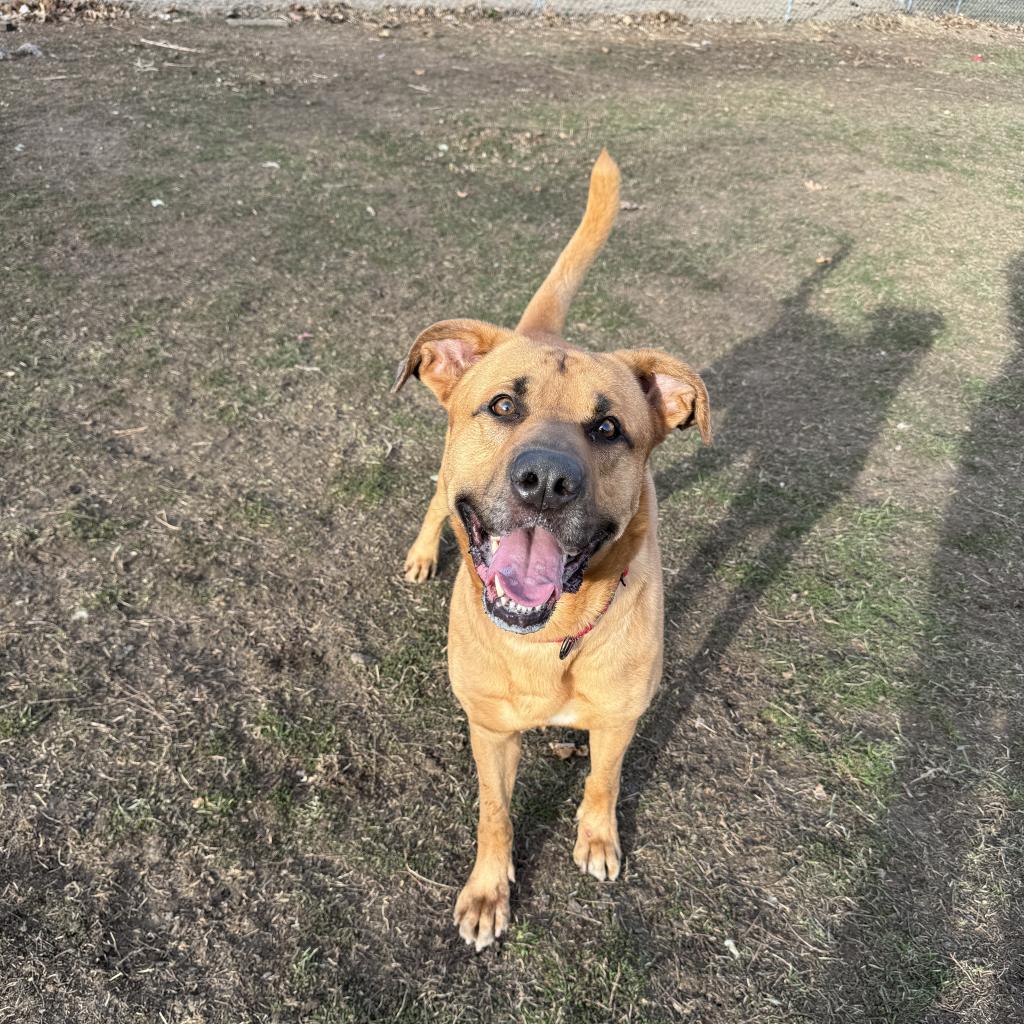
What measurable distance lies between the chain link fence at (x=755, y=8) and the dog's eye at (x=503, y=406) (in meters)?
13.3

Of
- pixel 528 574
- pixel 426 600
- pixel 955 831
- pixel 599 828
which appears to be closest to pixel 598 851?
pixel 599 828

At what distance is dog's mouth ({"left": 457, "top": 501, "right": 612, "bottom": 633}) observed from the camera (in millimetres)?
2314

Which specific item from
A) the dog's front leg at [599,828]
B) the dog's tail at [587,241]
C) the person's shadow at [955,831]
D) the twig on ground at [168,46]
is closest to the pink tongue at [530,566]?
the dog's front leg at [599,828]

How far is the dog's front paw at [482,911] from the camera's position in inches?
108

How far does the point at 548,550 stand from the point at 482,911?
1.33m

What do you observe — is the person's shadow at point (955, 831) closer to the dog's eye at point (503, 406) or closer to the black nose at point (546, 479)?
the black nose at point (546, 479)

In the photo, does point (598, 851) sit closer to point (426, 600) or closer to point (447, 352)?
point (426, 600)

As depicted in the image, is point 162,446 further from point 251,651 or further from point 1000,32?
point 1000,32

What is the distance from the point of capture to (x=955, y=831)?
10.3 feet

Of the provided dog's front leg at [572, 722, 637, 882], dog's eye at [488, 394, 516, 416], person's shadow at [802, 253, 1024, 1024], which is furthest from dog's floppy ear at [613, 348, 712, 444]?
person's shadow at [802, 253, 1024, 1024]

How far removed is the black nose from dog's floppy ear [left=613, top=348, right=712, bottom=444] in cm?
63

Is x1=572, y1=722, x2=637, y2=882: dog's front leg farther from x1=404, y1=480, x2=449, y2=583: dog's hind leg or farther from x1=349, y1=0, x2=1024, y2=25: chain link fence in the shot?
x1=349, y1=0, x2=1024, y2=25: chain link fence

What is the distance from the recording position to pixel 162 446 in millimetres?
4711

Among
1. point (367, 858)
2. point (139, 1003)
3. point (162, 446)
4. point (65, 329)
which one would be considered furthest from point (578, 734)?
point (65, 329)
